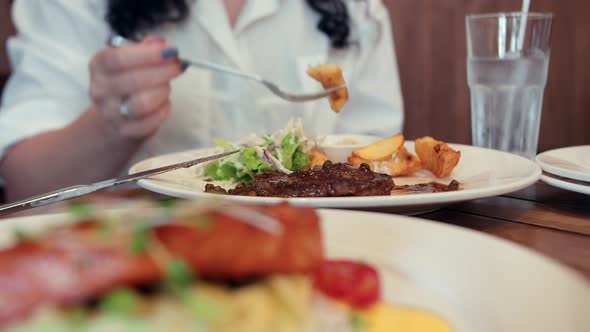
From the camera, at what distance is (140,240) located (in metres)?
0.58

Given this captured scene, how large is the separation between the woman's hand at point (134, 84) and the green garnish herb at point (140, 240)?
122cm

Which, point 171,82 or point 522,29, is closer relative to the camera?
point 522,29

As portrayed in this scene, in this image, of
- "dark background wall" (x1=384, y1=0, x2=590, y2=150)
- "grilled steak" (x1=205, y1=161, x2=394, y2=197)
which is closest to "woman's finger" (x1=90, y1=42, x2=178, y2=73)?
"grilled steak" (x1=205, y1=161, x2=394, y2=197)

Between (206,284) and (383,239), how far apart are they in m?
0.28

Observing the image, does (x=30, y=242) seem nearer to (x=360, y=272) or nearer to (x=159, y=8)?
(x=360, y=272)

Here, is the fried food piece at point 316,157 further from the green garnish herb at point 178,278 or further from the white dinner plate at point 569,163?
the green garnish herb at point 178,278

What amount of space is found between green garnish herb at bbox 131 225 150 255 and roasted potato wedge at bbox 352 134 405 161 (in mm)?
984

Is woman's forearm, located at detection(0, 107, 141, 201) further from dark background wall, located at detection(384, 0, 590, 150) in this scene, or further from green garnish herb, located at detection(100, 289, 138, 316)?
dark background wall, located at detection(384, 0, 590, 150)

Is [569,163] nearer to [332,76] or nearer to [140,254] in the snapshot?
[332,76]

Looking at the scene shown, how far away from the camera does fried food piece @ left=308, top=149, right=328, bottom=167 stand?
1.63 metres

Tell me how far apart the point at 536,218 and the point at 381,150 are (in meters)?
0.47

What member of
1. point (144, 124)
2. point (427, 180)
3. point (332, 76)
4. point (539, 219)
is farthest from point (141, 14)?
point (539, 219)

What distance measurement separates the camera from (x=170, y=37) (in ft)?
9.25

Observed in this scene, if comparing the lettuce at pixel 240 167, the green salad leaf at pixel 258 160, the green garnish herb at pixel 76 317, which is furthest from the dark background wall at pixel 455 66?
the green garnish herb at pixel 76 317
